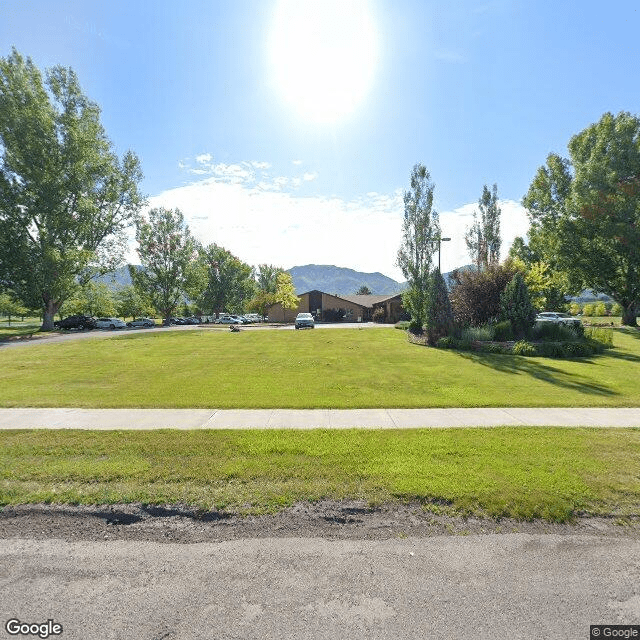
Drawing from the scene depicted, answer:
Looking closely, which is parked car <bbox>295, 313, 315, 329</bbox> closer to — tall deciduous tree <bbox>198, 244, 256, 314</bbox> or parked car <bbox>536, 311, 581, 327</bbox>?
parked car <bbox>536, 311, 581, 327</bbox>

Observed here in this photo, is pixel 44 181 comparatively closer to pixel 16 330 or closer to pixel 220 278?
pixel 16 330

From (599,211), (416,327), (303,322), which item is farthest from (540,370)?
(303,322)

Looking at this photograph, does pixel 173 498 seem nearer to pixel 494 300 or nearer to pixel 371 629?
pixel 371 629

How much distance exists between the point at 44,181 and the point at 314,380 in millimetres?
35247

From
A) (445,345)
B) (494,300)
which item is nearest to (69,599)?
(445,345)

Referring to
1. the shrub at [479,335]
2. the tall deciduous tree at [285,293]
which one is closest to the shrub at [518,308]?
the shrub at [479,335]

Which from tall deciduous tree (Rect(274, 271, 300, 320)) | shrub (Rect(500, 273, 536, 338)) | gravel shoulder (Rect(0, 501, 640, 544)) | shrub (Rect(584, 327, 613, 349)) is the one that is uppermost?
tall deciduous tree (Rect(274, 271, 300, 320))

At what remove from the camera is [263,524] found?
13.1ft

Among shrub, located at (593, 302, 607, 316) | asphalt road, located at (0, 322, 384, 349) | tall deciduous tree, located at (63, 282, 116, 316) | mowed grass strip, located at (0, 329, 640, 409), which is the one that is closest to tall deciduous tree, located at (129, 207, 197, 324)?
tall deciduous tree, located at (63, 282, 116, 316)

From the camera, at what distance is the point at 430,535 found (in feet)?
12.4

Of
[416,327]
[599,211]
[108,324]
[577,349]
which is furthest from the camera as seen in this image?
[108,324]

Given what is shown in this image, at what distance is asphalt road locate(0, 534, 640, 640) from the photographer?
2.67m

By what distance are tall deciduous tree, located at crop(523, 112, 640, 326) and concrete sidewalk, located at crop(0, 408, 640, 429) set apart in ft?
105

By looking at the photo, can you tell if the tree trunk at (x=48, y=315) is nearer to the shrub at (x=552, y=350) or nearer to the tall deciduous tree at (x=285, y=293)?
the tall deciduous tree at (x=285, y=293)
